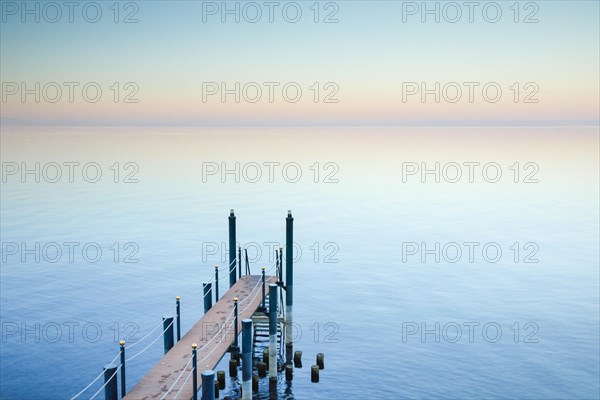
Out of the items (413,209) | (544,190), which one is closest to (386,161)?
(544,190)

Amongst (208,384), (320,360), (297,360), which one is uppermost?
(208,384)

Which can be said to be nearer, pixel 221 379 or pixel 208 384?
pixel 208 384

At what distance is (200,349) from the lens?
21750 millimetres

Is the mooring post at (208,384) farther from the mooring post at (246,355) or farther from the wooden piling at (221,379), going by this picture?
the wooden piling at (221,379)

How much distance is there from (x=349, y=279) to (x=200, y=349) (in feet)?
91.0

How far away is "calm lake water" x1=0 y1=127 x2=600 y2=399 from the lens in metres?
30.3

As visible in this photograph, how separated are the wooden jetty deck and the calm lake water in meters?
4.92

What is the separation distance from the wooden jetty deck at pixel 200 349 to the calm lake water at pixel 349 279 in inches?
194

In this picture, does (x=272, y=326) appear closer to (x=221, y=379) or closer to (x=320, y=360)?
(x=221, y=379)

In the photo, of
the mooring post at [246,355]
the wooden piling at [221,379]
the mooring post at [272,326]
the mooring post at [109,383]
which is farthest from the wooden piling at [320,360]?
the mooring post at [109,383]

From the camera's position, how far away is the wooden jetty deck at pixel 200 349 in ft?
61.0

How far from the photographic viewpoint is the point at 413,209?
82562 mm

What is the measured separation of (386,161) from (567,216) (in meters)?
89.2

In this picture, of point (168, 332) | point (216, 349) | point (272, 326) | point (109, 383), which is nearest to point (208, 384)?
point (109, 383)
